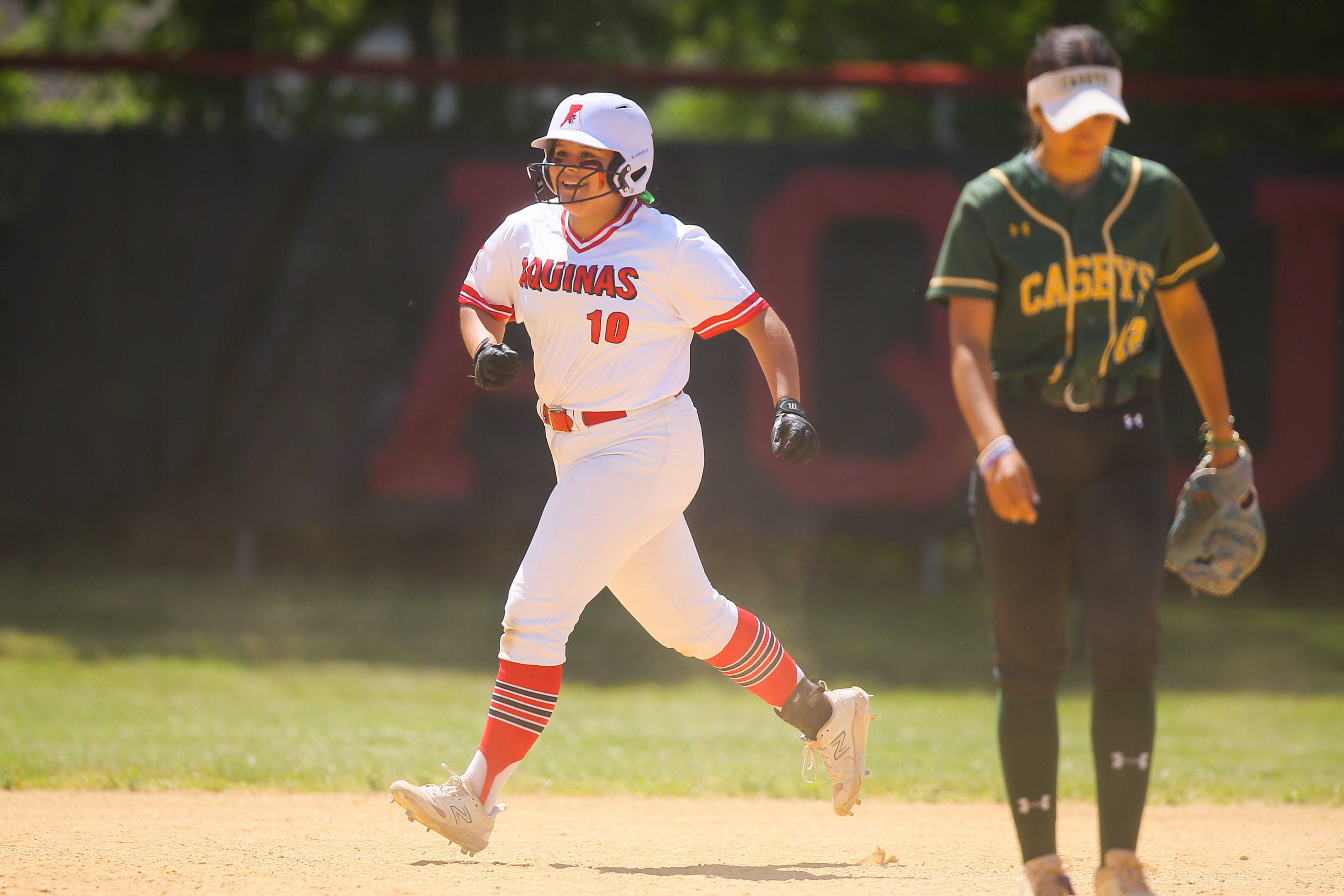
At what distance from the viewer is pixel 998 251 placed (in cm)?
332

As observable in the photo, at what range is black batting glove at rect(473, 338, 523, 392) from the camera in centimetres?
407

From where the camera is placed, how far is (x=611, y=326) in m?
4.11

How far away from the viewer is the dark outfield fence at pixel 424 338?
9.16 metres

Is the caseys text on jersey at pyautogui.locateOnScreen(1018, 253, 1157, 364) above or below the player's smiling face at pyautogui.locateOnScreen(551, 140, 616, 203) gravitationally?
below

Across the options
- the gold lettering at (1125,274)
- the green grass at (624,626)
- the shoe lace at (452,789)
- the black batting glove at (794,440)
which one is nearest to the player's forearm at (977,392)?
the gold lettering at (1125,274)

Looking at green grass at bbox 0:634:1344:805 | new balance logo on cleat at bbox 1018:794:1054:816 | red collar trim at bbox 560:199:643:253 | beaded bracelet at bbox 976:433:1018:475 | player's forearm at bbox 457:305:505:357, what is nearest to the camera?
beaded bracelet at bbox 976:433:1018:475

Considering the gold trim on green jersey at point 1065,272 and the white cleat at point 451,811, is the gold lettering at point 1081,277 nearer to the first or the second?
the gold trim on green jersey at point 1065,272

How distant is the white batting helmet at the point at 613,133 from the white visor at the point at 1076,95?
4.12ft

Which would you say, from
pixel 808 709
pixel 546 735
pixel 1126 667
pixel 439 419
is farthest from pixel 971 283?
pixel 439 419

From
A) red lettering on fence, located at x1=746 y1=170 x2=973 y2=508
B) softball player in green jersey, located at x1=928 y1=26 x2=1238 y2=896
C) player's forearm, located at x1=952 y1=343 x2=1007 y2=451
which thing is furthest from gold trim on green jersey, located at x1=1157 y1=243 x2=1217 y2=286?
red lettering on fence, located at x1=746 y1=170 x2=973 y2=508

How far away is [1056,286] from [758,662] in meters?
1.67

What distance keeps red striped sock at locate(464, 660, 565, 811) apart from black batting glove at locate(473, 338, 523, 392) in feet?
2.65

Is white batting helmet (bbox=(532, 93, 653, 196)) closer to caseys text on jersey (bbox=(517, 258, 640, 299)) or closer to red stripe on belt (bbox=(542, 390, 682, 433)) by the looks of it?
caseys text on jersey (bbox=(517, 258, 640, 299))

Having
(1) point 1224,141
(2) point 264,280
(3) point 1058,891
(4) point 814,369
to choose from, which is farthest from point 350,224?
(3) point 1058,891
